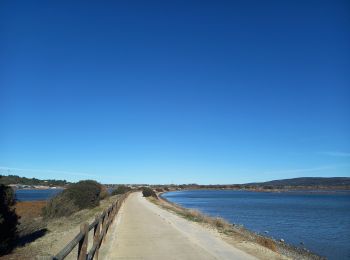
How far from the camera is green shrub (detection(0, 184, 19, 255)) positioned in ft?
42.3

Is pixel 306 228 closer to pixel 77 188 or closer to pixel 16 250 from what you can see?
pixel 77 188

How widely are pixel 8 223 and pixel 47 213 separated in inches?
623

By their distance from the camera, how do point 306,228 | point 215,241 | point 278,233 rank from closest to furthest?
point 215,241
point 278,233
point 306,228

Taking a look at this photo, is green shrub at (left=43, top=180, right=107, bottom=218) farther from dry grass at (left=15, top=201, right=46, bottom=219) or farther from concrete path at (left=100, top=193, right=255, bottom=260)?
concrete path at (left=100, top=193, right=255, bottom=260)

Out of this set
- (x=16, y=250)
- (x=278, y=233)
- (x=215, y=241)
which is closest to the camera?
(x=16, y=250)

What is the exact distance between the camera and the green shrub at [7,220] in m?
12.9

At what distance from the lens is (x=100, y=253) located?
12586mm

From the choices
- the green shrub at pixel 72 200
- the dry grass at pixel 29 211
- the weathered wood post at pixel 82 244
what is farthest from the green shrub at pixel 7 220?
the green shrub at pixel 72 200

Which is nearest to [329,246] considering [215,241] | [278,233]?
[278,233]

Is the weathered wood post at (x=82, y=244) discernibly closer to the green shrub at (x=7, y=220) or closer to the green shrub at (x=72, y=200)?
the green shrub at (x=7, y=220)

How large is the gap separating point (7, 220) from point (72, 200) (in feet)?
62.7

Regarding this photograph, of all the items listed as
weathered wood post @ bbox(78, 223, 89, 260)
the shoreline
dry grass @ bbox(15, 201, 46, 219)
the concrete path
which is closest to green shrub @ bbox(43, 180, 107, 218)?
dry grass @ bbox(15, 201, 46, 219)

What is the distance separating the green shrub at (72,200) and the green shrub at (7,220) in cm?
1522

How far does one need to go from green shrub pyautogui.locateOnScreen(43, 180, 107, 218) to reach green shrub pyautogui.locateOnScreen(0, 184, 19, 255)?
15215 mm
